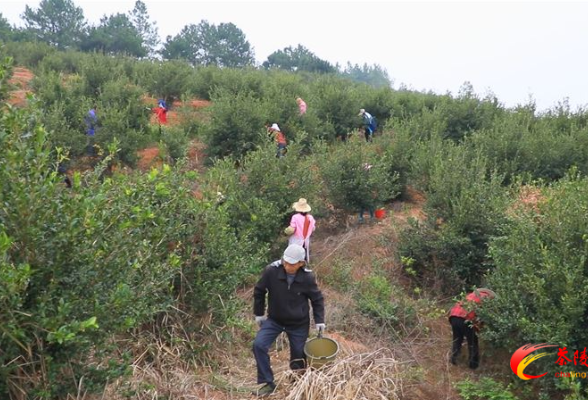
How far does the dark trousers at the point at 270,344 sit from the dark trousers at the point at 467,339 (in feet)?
8.59

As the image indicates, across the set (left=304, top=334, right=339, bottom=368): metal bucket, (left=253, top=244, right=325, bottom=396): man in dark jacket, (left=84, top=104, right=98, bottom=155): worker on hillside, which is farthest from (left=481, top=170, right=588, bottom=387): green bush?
(left=84, top=104, right=98, bottom=155): worker on hillside

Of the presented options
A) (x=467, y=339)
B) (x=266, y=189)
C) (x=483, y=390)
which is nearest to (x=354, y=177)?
(x=266, y=189)

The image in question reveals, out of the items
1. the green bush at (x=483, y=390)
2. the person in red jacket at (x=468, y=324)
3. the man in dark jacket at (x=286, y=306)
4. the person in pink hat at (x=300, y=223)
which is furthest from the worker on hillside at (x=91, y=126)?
the green bush at (x=483, y=390)

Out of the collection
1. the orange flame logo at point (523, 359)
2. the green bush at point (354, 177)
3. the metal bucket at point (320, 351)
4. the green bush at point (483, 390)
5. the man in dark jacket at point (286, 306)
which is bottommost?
the green bush at point (483, 390)

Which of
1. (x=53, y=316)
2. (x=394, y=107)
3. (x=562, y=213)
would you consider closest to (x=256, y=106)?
(x=394, y=107)

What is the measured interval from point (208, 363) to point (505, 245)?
161 inches

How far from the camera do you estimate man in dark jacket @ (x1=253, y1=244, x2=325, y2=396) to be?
500 centimetres

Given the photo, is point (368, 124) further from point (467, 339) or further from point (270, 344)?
point (270, 344)

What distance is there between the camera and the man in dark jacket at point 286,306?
4996 mm

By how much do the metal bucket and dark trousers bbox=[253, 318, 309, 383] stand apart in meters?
0.07

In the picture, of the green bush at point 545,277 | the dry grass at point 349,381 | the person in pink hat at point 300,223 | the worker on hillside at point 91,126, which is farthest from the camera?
the worker on hillside at point 91,126

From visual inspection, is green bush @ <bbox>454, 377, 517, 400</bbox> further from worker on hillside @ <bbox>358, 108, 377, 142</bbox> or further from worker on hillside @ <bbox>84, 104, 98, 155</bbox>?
worker on hillside @ <bbox>84, 104, 98, 155</bbox>

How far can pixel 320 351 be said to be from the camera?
531 cm

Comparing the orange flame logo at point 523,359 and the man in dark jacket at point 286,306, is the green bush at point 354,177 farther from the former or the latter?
the man in dark jacket at point 286,306
